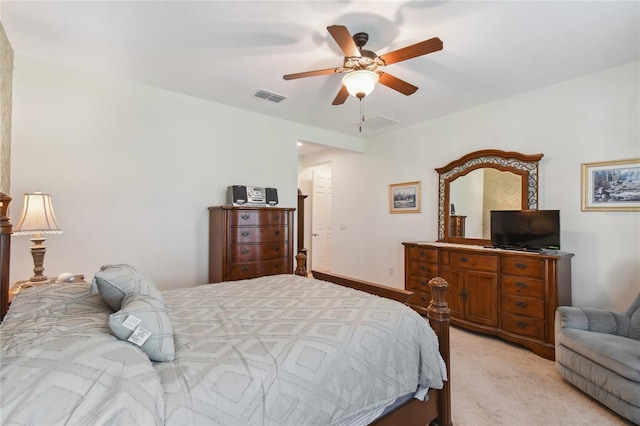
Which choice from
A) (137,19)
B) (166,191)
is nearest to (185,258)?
(166,191)

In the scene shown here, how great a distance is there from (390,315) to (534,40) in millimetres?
2420

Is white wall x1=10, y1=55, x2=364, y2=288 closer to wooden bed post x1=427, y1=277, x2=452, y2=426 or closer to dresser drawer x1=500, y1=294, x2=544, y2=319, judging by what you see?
wooden bed post x1=427, y1=277, x2=452, y2=426

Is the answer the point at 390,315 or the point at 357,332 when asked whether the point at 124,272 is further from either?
the point at 390,315

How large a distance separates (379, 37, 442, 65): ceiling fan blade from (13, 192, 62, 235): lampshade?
270cm

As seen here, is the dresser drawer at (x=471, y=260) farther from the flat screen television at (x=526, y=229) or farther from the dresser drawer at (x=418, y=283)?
the dresser drawer at (x=418, y=283)

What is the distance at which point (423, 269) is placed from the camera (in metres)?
3.77

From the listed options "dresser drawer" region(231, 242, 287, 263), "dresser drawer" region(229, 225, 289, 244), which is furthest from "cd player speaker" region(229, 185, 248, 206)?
"dresser drawer" region(231, 242, 287, 263)

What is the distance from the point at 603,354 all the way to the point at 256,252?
3036 mm

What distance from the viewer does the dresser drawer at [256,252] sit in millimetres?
3264

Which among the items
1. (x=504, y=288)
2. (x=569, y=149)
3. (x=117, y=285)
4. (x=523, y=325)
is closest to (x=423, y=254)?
(x=504, y=288)

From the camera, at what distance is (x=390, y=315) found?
155 cm

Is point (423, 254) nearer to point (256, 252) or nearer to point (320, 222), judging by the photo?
point (256, 252)

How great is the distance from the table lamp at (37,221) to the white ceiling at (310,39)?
1284 millimetres

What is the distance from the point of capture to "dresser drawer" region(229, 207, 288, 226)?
3.28 meters
